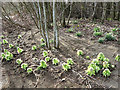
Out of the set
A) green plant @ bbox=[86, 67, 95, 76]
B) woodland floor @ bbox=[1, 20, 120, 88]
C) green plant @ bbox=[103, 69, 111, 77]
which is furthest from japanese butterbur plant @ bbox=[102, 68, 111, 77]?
green plant @ bbox=[86, 67, 95, 76]

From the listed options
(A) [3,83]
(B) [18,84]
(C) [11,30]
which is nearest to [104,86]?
(B) [18,84]

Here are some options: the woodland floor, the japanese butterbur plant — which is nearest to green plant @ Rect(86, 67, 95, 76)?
the woodland floor

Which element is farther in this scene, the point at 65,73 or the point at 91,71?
the point at 65,73

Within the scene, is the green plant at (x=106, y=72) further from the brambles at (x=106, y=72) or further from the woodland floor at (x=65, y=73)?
the woodland floor at (x=65, y=73)

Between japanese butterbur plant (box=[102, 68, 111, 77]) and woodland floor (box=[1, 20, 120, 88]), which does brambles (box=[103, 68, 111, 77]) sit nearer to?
japanese butterbur plant (box=[102, 68, 111, 77])

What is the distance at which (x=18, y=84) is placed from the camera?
3.09 metres

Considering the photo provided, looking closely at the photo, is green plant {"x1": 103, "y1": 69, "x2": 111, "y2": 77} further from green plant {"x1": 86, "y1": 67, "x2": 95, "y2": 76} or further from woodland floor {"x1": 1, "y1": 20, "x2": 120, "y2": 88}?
green plant {"x1": 86, "y1": 67, "x2": 95, "y2": 76}

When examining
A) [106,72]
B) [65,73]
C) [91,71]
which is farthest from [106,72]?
[65,73]

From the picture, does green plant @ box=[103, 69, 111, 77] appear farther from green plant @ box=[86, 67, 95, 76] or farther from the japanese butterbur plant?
green plant @ box=[86, 67, 95, 76]

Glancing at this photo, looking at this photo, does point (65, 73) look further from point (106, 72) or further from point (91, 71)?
point (106, 72)

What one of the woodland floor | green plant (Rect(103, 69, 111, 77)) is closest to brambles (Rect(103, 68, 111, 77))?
green plant (Rect(103, 69, 111, 77))

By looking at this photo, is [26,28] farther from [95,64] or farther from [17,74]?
[95,64]

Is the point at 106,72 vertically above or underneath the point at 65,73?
above

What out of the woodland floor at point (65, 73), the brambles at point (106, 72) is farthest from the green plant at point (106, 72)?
the woodland floor at point (65, 73)
